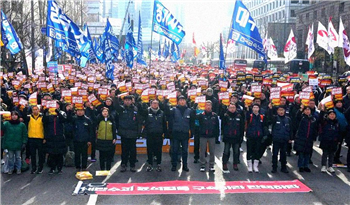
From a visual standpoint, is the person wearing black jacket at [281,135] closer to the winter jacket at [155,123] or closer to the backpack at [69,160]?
the winter jacket at [155,123]

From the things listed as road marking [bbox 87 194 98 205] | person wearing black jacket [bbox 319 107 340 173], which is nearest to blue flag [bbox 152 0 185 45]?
person wearing black jacket [bbox 319 107 340 173]

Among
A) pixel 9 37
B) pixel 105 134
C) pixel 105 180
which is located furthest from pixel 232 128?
pixel 9 37

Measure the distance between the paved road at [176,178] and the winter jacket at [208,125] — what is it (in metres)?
0.92

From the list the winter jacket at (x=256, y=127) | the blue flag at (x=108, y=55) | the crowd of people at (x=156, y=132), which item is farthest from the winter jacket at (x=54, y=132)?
the blue flag at (x=108, y=55)

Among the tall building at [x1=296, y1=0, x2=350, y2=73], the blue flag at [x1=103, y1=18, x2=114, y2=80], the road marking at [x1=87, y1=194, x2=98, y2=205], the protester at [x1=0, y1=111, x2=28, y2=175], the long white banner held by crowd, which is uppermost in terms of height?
the tall building at [x1=296, y1=0, x2=350, y2=73]

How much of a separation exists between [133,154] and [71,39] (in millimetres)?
11954

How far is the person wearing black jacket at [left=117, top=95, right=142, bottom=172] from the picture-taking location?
10.7m

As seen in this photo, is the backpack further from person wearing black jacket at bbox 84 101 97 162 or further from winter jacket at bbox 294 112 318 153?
winter jacket at bbox 294 112 318 153

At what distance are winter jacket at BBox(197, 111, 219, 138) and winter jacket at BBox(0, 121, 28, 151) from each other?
416 cm

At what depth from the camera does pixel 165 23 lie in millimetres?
17859

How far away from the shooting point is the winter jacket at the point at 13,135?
10.3 metres

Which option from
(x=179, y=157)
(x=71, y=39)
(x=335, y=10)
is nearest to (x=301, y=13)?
(x=335, y=10)

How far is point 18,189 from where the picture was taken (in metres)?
9.18

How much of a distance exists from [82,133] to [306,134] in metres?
5.36
